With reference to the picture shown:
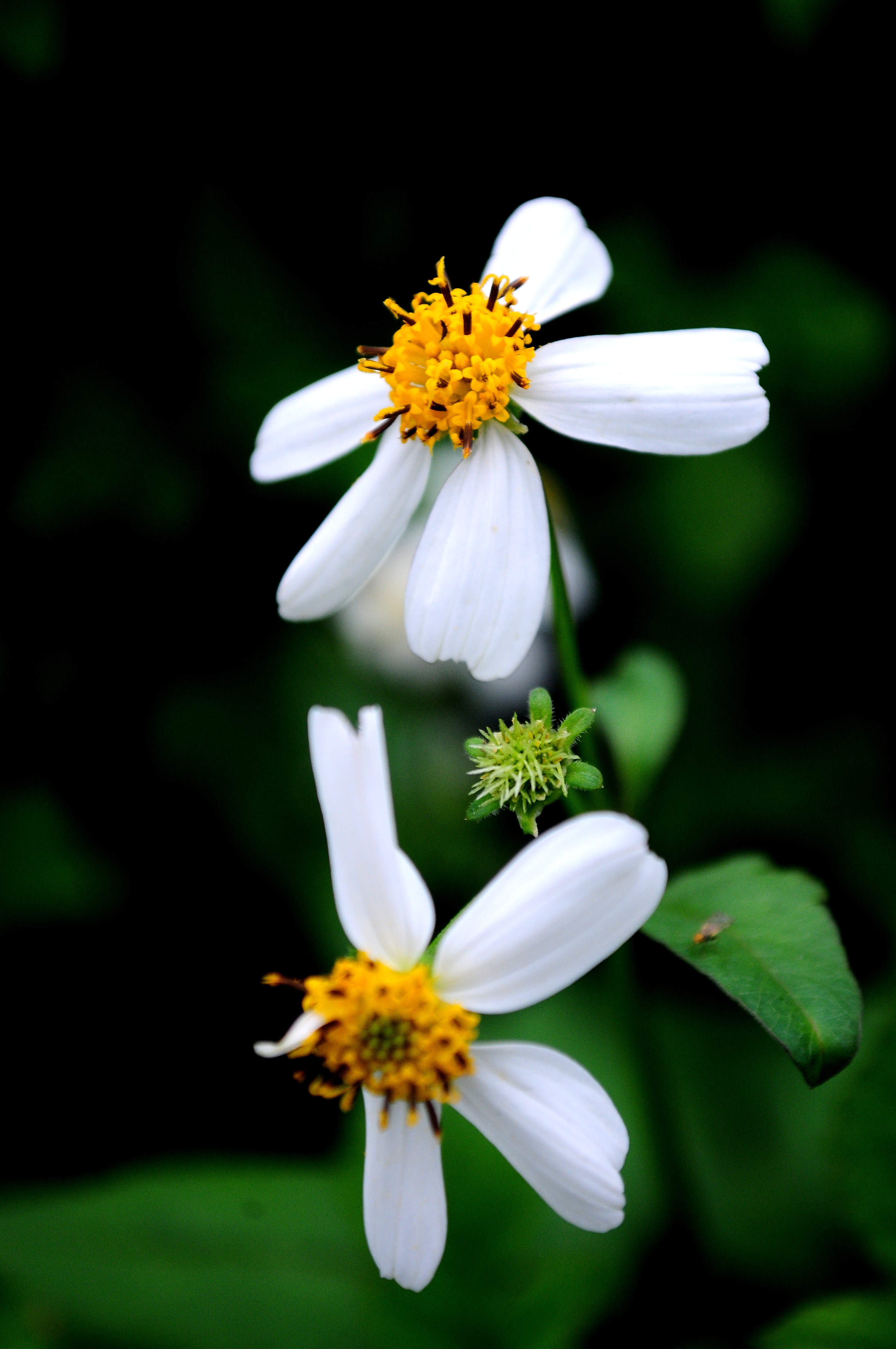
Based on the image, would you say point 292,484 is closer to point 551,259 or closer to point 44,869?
point 44,869

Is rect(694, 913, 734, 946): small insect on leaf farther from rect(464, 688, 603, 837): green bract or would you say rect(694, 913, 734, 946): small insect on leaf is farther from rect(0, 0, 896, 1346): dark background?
rect(0, 0, 896, 1346): dark background

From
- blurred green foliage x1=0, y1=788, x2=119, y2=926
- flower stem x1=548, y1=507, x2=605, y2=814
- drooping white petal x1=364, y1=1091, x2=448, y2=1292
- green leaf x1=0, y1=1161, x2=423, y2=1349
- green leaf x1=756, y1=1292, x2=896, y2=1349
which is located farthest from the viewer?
blurred green foliage x1=0, y1=788, x2=119, y2=926

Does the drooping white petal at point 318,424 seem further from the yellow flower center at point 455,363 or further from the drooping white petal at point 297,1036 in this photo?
the drooping white petal at point 297,1036

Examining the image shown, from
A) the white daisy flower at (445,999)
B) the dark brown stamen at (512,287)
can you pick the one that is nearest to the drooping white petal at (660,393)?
the dark brown stamen at (512,287)

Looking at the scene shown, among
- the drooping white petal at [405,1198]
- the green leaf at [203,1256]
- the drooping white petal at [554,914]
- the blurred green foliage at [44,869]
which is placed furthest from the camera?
the blurred green foliage at [44,869]

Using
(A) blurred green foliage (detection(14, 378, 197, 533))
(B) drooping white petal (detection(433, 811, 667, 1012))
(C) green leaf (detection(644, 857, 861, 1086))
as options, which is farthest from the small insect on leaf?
(A) blurred green foliage (detection(14, 378, 197, 533))

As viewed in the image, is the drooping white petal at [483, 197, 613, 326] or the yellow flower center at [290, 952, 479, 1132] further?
the drooping white petal at [483, 197, 613, 326]
